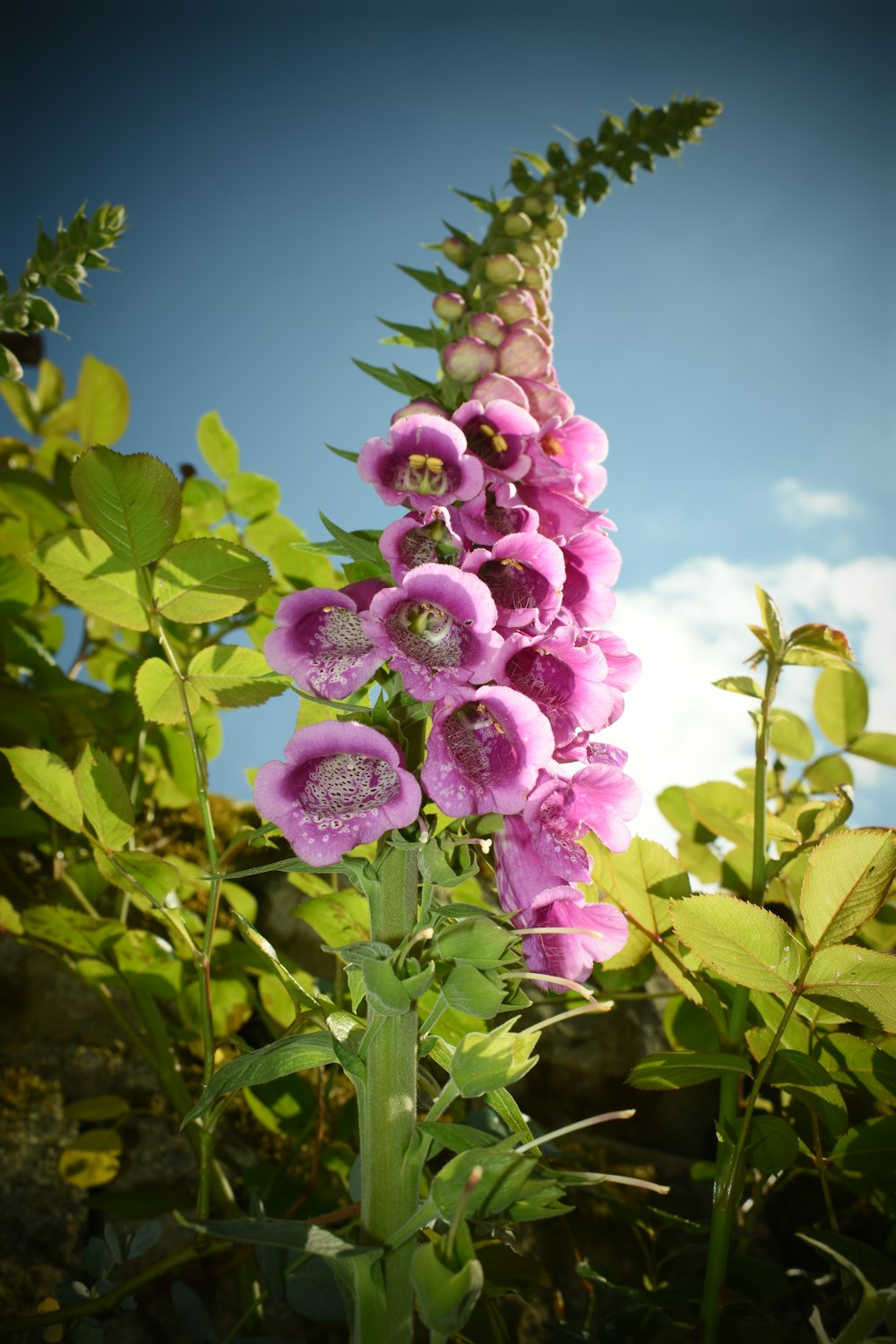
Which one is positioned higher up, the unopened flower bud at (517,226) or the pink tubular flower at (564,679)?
the unopened flower bud at (517,226)

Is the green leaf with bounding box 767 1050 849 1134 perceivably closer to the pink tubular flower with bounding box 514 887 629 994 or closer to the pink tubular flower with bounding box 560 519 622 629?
the pink tubular flower with bounding box 514 887 629 994

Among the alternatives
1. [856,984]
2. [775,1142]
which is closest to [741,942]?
[856,984]

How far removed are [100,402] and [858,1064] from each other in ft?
4.86

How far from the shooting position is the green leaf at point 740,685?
33.9 inches

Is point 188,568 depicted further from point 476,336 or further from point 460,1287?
point 460,1287

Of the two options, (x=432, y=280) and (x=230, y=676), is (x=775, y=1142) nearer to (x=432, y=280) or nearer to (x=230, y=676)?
(x=230, y=676)

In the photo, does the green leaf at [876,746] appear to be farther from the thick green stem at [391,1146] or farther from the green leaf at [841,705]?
the thick green stem at [391,1146]

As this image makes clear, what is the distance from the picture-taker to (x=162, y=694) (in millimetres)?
905

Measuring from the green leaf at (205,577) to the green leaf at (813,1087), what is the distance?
65cm

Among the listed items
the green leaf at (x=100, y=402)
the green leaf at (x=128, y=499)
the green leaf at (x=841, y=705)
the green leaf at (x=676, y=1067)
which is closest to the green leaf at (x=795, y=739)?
the green leaf at (x=841, y=705)

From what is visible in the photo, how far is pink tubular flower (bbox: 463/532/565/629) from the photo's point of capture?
2.47 feet

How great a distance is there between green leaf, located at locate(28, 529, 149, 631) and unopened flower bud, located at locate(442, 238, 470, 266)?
585 mm

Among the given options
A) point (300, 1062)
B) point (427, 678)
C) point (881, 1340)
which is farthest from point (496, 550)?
point (881, 1340)

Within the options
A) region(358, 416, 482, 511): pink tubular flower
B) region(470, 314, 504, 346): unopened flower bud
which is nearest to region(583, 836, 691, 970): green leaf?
region(358, 416, 482, 511): pink tubular flower
